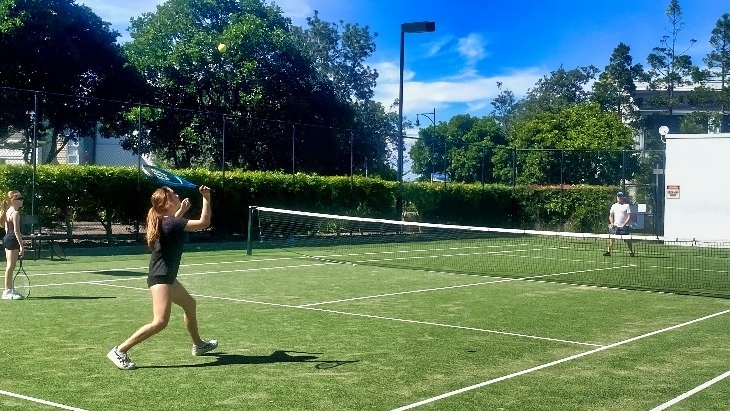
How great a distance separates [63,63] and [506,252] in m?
20.2

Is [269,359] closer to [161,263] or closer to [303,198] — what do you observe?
[161,263]

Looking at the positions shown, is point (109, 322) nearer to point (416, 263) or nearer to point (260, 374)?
point (260, 374)

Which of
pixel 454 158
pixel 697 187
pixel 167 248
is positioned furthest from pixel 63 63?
pixel 167 248

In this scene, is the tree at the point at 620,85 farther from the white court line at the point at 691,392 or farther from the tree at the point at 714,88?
the white court line at the point at 691,392

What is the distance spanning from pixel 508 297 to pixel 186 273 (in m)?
6.68

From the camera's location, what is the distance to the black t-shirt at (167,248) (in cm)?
847

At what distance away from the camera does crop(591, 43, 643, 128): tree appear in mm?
74750

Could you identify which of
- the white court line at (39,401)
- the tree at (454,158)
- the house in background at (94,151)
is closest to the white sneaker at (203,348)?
the white court line at (39,401)

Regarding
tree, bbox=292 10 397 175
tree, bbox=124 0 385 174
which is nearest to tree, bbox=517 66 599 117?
tree, bbox=292 10 397 175

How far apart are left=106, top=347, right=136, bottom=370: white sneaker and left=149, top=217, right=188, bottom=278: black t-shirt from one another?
0.80m

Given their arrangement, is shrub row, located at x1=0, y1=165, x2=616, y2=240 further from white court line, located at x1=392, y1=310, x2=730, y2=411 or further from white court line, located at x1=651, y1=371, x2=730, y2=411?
white court line, located at x1=651, y1=371, x2=730, y2=411

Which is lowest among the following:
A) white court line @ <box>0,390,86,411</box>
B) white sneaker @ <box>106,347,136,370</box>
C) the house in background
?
white court line @ <box>0,390,86,411</box>

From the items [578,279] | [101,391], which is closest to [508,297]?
[578,279]

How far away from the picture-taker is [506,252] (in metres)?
26.9
